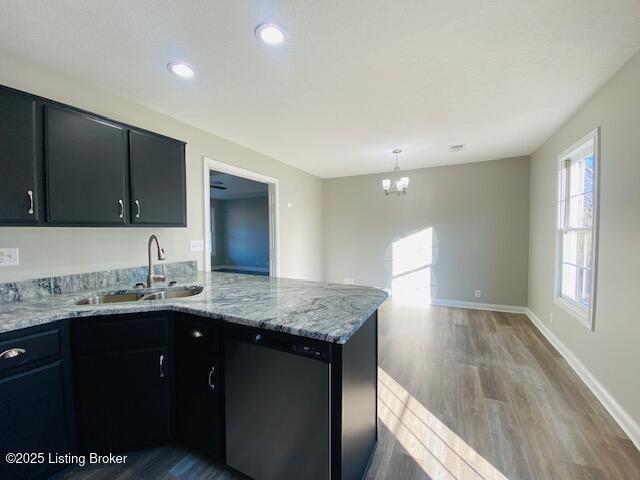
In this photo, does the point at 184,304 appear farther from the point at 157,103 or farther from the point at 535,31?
the point at 535,31

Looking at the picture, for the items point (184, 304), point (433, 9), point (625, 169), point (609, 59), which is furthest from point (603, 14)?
point (184, 304)

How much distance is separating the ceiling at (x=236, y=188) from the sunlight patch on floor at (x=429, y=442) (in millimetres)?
4656

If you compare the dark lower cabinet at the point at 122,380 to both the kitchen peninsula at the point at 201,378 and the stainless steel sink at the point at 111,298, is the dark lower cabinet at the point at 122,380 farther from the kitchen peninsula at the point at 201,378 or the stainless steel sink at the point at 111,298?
the stainless steel sink at the point at 111,298

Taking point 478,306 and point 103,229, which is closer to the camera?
point 103,229

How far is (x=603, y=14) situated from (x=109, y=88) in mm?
3337

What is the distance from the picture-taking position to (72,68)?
194 centimetres

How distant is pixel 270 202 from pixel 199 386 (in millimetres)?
3267

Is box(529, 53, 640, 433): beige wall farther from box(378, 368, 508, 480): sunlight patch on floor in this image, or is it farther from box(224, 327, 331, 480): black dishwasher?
box(224, 327, 331, 480): black dishwasher

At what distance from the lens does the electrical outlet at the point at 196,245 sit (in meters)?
2.99

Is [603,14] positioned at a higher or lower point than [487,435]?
higher

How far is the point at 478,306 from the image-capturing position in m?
4.75

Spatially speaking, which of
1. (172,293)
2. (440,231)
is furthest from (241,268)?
(172,293)

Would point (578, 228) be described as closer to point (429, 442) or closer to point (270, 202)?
point (429, 442)

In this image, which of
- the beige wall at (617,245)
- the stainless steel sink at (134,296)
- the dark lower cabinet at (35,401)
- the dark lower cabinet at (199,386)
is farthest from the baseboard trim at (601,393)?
the dark lower cabinet at (35,401)
